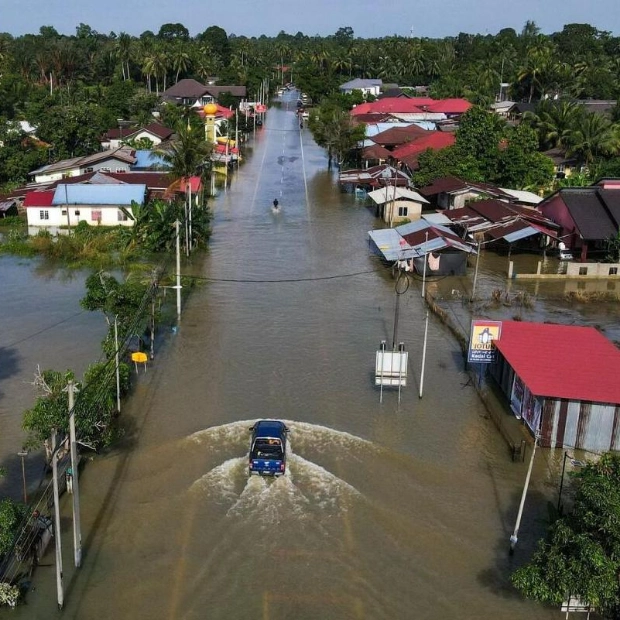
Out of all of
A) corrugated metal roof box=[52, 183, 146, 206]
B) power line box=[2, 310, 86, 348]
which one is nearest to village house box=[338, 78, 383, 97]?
corrugated metal roof box=[52, 183, 146, 206]

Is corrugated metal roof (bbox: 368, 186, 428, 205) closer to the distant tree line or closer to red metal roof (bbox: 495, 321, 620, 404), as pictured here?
the distant tree line

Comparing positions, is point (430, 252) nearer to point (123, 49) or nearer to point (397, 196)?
point (397, 196)

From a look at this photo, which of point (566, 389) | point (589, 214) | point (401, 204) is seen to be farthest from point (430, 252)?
point (566, 389)

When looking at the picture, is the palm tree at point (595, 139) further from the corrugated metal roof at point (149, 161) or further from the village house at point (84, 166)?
the village house at point (84, 166)

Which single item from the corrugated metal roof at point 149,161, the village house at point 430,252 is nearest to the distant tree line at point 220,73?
the corrugated metal roof at point 149,161

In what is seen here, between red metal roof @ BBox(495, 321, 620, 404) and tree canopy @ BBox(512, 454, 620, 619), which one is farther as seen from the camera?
red metal roof @ BBox(495, 321, 620, 404)

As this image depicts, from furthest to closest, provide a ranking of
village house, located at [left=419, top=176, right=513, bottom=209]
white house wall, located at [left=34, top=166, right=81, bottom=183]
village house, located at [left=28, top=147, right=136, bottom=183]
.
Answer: village house, located at [left=28, top=147, right=136, bottom=183], white house wall, located at [left=34, top=166, right=81, bottom=183], village house, located at [left=419, top=176, right=513, bottom=209]

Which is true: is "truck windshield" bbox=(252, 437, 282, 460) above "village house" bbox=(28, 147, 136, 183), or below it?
below
